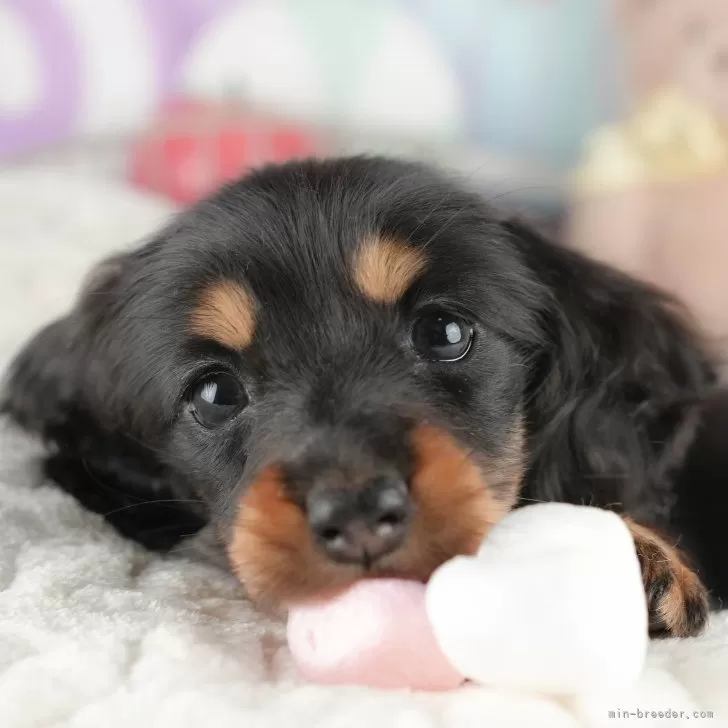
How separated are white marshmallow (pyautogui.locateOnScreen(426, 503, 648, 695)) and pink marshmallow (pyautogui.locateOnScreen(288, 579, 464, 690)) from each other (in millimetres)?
33

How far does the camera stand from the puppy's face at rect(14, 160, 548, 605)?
976 millimetres

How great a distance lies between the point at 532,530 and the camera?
935 millimetres

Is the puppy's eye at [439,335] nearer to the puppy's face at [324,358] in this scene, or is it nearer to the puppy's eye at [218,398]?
the puppy's face at [324,358]

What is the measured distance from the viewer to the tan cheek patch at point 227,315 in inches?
46.5

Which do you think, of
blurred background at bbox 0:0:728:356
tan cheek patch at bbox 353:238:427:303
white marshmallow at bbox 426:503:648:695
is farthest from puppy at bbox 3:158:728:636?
blurred background at bbox 0:0:728:356

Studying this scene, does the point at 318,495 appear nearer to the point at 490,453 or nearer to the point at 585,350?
the point at 490,453

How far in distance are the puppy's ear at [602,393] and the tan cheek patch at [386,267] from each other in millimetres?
273

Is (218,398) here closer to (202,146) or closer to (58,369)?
(58,369)

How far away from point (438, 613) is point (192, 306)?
58 centimetres

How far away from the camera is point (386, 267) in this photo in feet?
3.89

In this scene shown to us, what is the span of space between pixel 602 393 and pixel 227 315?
1.93 ft

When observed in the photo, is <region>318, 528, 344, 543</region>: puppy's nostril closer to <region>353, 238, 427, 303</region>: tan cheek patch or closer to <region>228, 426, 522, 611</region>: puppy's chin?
<region>228, 426, 522, 611</region>: puppy's chin

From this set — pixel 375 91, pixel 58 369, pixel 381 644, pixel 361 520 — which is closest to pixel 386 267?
pixel 361 520

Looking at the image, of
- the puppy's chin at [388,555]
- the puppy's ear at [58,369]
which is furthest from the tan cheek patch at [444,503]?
the puppy's ear at [58,369]
